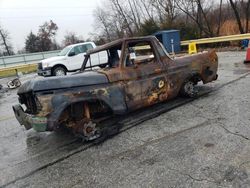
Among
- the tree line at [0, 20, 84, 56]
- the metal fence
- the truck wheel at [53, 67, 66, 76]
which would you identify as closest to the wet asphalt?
the truck wheel at [53, 67, 66, 76]

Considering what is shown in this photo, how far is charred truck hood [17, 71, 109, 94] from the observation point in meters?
4.31

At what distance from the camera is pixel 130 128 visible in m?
5.29

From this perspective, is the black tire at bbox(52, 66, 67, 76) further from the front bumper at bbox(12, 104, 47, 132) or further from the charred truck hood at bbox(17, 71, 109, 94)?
the charred truck hood at bbox(17, 71, 109, 94)

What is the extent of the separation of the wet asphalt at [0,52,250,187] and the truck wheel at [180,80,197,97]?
2.00 ft

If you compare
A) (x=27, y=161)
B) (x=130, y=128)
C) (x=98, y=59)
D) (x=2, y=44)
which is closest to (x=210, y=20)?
(x=98, y=59)

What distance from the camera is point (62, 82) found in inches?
177

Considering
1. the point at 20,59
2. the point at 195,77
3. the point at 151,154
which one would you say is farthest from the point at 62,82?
the point at 20,59

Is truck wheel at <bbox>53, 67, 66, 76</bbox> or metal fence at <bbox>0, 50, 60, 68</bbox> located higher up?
metal fence at <bbox>0, 50, 60, 68</bbox>

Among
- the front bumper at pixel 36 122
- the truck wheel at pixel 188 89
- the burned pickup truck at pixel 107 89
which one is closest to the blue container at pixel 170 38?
the burned pickup truck at pixel 107 89

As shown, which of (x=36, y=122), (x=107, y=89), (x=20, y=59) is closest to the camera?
(x=36, y=122)

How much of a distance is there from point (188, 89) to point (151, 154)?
10.1 ft

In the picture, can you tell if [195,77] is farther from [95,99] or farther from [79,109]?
[79,109]

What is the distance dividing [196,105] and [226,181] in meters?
3.21

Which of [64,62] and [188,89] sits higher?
[64,62]
